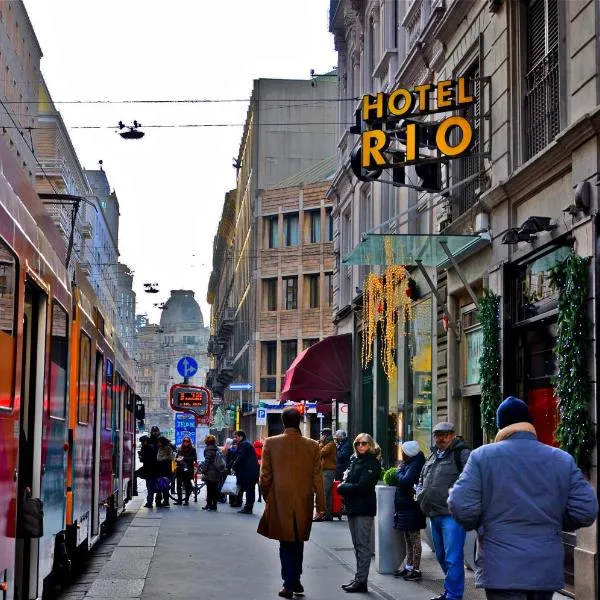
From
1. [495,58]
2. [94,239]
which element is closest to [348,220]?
[495,58]

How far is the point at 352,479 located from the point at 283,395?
1650cm

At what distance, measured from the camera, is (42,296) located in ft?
29.0

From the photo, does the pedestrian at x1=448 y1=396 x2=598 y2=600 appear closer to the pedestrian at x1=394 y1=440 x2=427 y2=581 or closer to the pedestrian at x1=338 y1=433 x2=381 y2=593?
the pedestrian at x1=338 y1=433 x2=381 y2=593

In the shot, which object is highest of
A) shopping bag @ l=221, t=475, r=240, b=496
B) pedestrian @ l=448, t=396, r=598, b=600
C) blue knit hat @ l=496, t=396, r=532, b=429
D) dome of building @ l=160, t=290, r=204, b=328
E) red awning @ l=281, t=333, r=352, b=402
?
dome of building @ l=160, t=290, r=204, b=328

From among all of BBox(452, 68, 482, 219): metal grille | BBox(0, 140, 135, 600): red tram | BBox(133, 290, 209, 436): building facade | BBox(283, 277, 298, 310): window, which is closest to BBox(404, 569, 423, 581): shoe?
BBox(0, 140, 135, 600): red tram

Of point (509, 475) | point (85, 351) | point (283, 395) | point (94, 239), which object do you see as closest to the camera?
point (509, 475)

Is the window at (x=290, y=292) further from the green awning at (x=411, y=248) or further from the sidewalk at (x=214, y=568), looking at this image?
the green awning at (x=411, y=248)

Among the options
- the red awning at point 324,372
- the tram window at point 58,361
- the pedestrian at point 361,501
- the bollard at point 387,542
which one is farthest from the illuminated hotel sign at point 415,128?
the red awning at point 324,372

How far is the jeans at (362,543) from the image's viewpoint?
12.5 m

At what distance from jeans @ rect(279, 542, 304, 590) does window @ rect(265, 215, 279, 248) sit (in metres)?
50.0

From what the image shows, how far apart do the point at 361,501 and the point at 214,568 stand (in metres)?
2.34

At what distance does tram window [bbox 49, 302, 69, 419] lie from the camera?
942cm

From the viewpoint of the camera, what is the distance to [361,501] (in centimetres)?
1285

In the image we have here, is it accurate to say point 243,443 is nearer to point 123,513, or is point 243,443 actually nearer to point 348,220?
point 123,513
